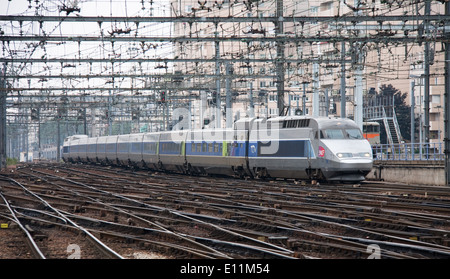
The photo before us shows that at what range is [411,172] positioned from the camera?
99.9ft

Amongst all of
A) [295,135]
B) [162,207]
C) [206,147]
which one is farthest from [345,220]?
[206,147]

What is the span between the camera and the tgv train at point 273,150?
992 inches

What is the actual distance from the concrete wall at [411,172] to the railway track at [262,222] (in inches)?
199

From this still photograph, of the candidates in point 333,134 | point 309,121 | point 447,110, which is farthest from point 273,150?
point 447,110

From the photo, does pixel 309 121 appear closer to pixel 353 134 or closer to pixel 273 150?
pixel 353 134

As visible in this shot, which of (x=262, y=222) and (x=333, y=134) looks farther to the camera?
(x=333, y=134)

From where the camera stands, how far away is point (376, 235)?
12.0m

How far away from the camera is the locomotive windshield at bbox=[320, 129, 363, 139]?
83.1 ft

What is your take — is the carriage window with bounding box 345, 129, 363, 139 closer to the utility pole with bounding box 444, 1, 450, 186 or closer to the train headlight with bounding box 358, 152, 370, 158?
the train headlight with bounding box 358, 152, 370, 158

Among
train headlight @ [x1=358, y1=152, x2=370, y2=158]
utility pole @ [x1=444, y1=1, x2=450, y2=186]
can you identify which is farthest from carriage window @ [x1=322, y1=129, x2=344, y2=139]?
utility pole @ [x1=444, y1=1, x2=450, y2=186]

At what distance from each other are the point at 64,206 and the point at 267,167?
1165 centimetres

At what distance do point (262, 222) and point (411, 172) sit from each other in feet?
58.2

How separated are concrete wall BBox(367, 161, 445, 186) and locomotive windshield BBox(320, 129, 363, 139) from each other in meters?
4.74
